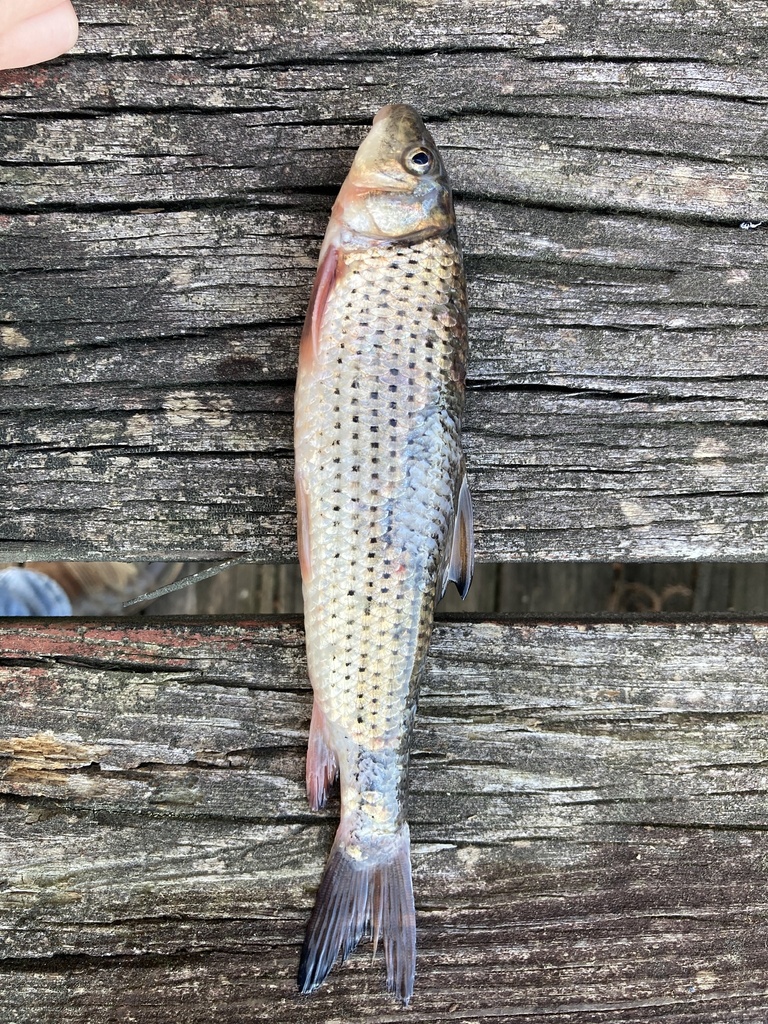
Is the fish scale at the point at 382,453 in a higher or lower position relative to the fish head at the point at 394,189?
lower

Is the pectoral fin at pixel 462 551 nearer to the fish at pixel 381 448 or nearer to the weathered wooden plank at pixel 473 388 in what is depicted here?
the fish at pixel 381 448

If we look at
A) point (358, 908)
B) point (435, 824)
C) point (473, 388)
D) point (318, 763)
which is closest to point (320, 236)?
point (473, 388)

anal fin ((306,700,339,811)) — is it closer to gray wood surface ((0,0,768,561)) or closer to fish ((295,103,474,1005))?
fish ((295,103,474,1005))

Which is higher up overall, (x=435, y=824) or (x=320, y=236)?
(x=320, y=236)

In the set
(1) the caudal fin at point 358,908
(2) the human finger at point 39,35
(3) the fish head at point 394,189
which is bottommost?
(1) the caudal fin at point 358,908

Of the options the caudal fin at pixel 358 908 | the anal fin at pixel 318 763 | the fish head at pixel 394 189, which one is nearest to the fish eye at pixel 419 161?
the fish head at pixel 394 189

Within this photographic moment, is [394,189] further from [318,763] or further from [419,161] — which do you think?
[318,763]

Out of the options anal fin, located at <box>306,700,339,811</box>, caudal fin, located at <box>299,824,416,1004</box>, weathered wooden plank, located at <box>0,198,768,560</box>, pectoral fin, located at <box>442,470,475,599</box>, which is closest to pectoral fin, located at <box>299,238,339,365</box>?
weathered wooden plank, located at <box>0,198,768,560</box>
